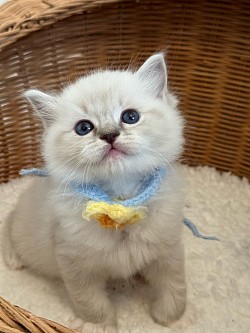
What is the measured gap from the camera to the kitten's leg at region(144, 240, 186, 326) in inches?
46.8

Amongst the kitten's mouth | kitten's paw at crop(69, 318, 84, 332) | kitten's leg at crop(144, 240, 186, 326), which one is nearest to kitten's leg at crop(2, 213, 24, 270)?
kitten's paw at crop(69, 318, 84, 332)

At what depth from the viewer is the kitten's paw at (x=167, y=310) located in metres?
1.26

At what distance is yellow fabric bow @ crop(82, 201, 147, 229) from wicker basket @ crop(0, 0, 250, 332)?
632mm

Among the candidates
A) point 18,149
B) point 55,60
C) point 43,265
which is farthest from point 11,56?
point 43,265

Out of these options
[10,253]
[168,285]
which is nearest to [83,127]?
[168,285]

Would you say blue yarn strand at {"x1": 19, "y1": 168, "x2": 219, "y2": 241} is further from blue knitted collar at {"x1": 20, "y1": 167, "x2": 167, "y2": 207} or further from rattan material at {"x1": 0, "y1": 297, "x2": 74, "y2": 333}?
rattan material at {"x1": 0, "y1": 297, "x2": 74, "y2": 333}

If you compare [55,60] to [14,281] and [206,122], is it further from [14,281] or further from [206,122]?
[14,281]

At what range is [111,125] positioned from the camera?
36.9 inches

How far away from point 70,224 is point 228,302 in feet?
1.90

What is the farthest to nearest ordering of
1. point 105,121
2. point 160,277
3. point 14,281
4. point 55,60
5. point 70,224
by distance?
1. point 55,60
2. point 14,281
3. point 160,277
4. point 70,224
5. point 105,121

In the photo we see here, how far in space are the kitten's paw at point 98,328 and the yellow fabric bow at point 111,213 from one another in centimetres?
35

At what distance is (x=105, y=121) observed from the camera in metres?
0.95

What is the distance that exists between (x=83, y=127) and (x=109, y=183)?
0.14 metres

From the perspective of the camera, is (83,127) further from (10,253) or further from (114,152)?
(10,253)
